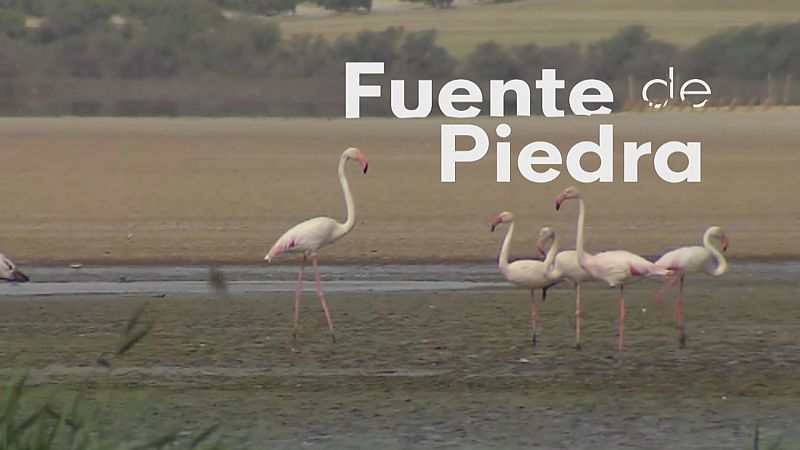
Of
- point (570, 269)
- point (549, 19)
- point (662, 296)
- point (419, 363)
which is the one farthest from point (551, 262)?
point (549, 19)

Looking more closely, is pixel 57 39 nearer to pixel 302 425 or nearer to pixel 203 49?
pixel 203 49

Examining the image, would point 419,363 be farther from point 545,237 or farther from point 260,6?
point 260,6

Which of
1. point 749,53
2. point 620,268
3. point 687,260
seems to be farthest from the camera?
point 749,53

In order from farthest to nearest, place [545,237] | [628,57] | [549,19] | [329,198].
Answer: [549,19] → [628,57] → [329,198] → [545,237]

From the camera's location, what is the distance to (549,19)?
88312 millimetres

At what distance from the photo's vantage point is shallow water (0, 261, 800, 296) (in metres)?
18.3

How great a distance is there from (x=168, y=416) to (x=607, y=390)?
2854mm

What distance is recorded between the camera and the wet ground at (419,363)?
38.0 ft

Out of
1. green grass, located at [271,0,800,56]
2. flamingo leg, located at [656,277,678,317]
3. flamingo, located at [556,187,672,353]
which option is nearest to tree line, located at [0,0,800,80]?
green grass, located at [271,0,800,56]

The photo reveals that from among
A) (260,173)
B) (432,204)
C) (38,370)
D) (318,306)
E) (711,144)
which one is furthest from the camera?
(711,144)

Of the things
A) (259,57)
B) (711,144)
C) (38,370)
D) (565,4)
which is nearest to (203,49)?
(259,57)

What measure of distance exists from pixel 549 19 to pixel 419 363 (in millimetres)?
75421

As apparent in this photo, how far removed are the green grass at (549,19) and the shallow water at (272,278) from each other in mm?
55114

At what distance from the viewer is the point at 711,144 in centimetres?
3766
